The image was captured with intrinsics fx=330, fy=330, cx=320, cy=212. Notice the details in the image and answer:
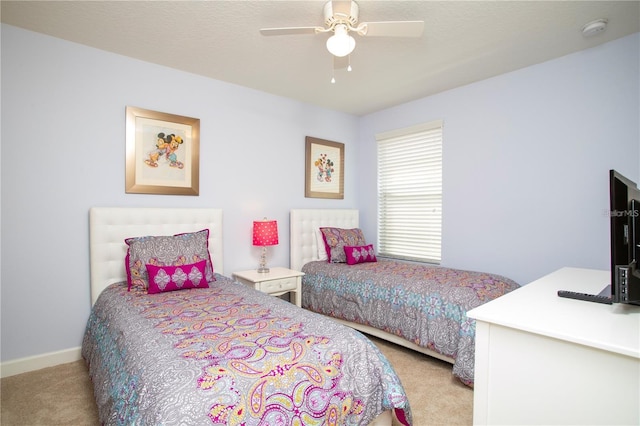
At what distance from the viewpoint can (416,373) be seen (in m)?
2.48

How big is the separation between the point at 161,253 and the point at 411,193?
2823mm

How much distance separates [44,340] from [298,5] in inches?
120

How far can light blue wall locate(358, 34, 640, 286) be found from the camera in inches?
102

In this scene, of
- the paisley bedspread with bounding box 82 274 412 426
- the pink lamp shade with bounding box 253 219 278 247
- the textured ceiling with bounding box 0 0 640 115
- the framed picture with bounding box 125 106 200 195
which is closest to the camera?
the paisley bedspread with bounding box 82 274 412 426

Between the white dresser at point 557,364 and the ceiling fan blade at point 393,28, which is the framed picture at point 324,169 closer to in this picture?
the ceiling fan blade at point 393,28

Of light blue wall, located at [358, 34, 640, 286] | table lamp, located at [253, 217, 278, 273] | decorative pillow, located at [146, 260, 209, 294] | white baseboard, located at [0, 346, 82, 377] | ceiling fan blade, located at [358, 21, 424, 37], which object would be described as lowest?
white baseboard, located at [0, 346, 82, 377]

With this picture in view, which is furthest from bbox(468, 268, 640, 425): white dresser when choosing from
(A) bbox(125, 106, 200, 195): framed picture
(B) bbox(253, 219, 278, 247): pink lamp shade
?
(A) bbox(125, 106, 200, 195): framed picture

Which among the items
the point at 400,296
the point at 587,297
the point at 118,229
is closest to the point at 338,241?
the point at 400,296

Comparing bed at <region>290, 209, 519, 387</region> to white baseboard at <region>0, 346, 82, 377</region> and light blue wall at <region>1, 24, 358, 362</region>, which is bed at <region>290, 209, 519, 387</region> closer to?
light blue wall at <region>1, 24, 358, 362</region>

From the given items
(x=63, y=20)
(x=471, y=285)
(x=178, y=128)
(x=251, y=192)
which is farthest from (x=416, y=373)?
(x=63, y=20)

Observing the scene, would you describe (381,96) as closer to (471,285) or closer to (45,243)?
(471,285)

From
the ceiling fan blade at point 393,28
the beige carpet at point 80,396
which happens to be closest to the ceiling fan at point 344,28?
the ceiling fan blade at point 393,28

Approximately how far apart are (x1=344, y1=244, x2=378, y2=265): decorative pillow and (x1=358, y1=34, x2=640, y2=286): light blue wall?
84 cm

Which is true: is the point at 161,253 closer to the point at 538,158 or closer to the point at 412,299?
the point at 412,299
